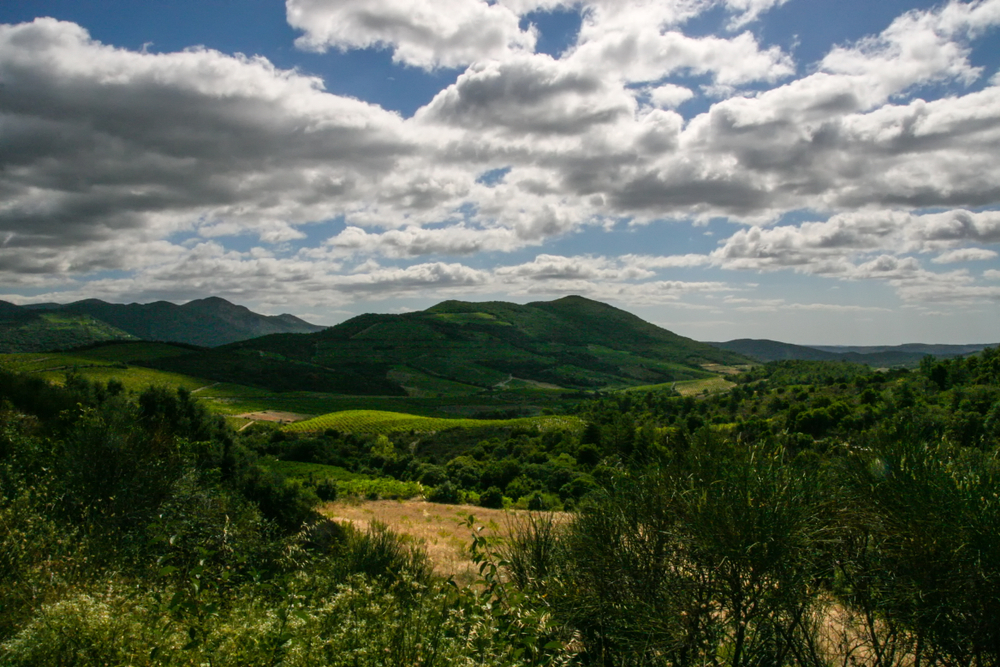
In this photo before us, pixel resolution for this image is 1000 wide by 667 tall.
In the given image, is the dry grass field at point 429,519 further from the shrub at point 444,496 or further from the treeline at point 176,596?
the treeline at point 176,596

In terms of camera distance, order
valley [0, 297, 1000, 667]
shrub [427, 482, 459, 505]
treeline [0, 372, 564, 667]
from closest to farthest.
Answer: treeline [0, 372, 564, 667] < valley [0, 297, 1000, 667] < shrub [427, 482, 459, 505]

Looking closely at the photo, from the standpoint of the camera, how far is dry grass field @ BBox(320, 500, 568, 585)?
27.3 metres

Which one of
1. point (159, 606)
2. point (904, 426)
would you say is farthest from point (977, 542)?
point (159, 606)

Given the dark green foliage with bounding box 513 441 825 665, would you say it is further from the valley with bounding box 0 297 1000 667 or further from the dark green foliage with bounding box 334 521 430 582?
the dark green foliage with bounding box 334 521 430 582

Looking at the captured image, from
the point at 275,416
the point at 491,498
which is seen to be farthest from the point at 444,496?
the point at 275,416

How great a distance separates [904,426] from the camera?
1017 centimetres

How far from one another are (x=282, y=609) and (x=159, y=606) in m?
1.65

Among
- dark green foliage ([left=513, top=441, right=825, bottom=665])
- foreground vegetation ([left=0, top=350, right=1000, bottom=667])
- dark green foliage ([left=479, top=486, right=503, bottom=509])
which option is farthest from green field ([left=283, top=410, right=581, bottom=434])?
dark green foliage ([left=513, top=441, right=825, bottom=665])

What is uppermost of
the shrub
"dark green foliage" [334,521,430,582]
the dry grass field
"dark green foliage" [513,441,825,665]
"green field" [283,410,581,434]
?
"dark green foliage" [513,441,825,665]

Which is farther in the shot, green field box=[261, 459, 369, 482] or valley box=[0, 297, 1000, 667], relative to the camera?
green field box=[261, 459, 369, 482]

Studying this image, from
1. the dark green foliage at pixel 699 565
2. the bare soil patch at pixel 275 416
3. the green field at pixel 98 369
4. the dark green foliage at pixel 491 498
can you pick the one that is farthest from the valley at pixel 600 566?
the green field at pixel 98 369

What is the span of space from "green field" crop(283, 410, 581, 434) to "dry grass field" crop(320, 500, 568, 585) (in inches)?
2162

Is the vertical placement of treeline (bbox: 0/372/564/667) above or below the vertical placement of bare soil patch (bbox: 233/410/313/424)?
above

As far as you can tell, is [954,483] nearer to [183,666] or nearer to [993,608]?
[993,608]
